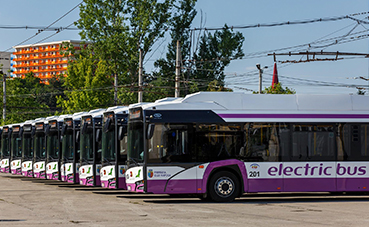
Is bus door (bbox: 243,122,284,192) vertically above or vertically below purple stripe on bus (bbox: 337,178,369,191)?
above

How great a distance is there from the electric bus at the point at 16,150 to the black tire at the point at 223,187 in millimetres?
17207

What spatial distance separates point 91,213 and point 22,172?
1854 centimetres

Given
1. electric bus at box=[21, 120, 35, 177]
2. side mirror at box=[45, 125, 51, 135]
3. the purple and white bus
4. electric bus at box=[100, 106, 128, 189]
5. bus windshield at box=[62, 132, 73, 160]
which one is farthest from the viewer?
electric bus at box=[21, 120, 35, 177]

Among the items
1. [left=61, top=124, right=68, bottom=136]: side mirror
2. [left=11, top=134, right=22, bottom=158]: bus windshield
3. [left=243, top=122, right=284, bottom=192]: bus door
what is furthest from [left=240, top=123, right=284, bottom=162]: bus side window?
[left=11, top=134, right=22, bottom=158]: bus windshield

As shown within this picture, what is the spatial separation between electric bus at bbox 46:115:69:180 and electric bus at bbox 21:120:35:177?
119 inches

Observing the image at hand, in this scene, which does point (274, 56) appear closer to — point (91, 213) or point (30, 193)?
point (30, 193)

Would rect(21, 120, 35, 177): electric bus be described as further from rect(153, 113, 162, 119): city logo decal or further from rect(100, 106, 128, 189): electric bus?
rect(153, 113, 162, 119): city logo decal

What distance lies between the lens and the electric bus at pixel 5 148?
35969 millimetres

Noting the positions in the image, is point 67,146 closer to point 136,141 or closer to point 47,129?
point 47,129

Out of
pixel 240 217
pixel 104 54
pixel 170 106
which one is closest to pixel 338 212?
pixel 240 217

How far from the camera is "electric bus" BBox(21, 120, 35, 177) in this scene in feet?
104

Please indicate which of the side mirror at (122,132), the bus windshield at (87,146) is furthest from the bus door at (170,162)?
the bus windshield at (87,146)

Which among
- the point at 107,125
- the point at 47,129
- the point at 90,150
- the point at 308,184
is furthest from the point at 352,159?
the point at 47,129

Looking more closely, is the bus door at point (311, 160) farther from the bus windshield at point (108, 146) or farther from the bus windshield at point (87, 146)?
the bus windshield at point (87, 146)
